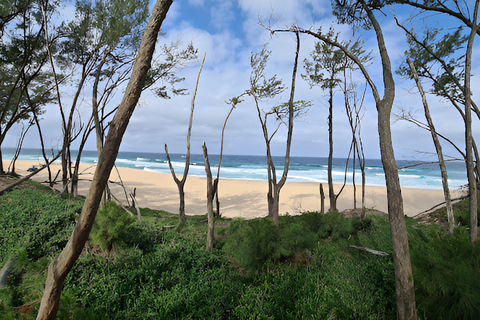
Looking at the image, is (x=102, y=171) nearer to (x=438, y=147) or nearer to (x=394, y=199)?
(x=394, y=199)

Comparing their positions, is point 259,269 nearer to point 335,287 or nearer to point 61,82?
point 335,287

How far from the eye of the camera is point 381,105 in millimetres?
3201

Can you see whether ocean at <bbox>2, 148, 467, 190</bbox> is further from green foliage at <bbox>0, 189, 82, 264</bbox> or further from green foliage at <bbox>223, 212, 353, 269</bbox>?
green foliage at <bbox>223, 212, 353, 269</bbox>

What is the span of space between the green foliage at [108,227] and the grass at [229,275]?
0.02 m

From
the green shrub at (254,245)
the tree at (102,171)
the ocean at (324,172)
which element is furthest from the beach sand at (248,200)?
the tree at (102,171)

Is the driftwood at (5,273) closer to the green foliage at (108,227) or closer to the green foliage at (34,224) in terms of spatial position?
the green foliage at (34,224)

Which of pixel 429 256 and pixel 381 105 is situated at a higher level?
pixel 381 105

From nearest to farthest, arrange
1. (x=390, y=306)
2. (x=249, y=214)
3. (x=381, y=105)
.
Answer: (x=381, y=105) → (x=390, y=306) → (x=249, y=214)

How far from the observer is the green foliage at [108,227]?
15.7 feet

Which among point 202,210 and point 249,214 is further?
point 202,210

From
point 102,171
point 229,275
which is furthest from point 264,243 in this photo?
point 102,171

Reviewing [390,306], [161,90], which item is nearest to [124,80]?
[161,90]

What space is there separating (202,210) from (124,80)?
8106mm

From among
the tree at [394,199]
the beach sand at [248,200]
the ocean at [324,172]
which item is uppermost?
the tree at [394,199]
